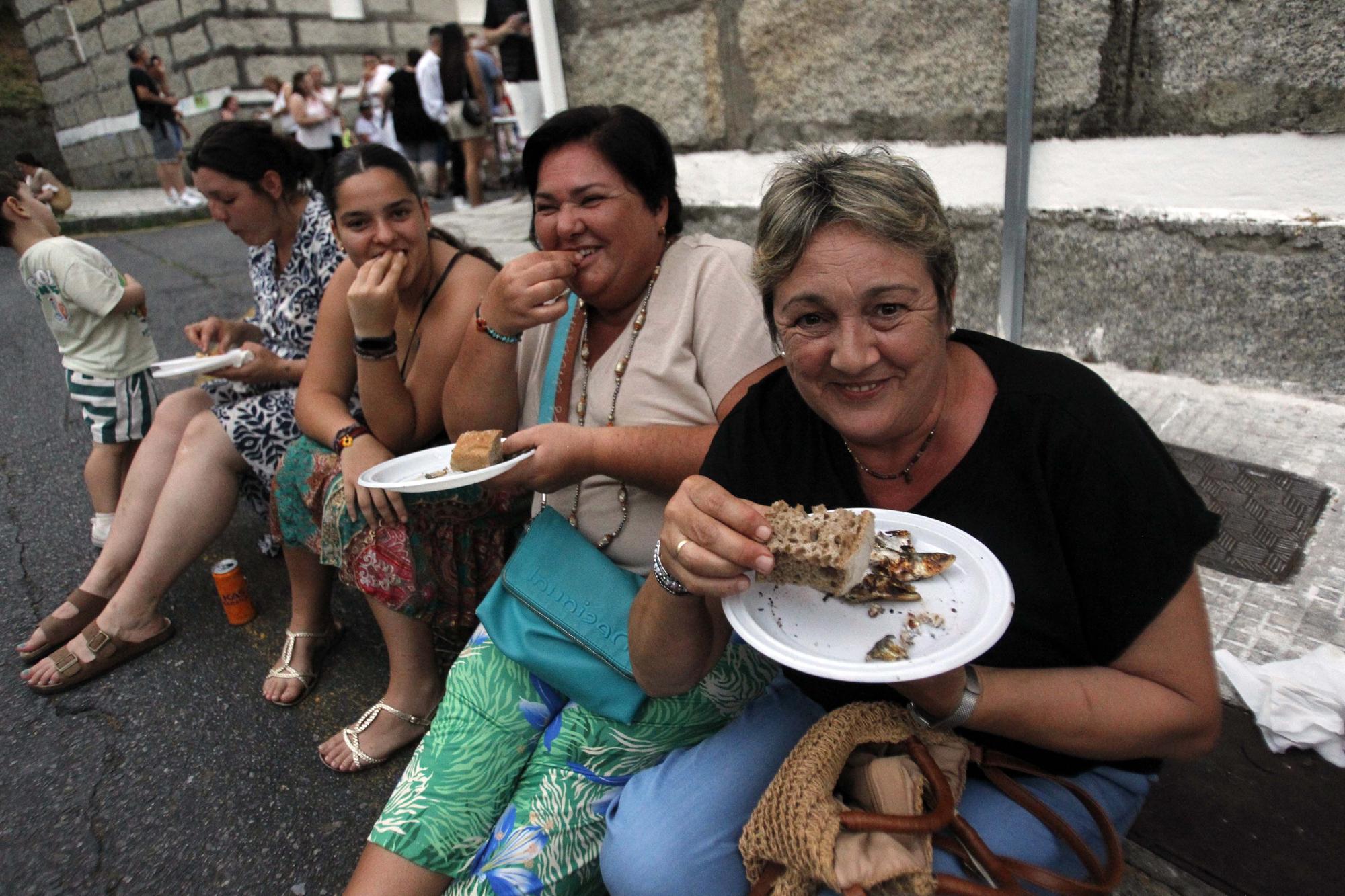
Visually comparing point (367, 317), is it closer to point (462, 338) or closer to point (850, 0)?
point (462, 338)

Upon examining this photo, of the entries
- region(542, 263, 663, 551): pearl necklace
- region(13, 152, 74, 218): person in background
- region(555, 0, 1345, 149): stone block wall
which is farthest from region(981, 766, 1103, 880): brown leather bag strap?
region(13, 152, 74, 218): person in background

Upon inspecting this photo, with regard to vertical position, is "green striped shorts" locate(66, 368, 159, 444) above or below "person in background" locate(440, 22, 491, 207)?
below

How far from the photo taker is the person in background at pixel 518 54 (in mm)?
7934

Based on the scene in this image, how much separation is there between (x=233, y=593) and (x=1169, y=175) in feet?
12.7

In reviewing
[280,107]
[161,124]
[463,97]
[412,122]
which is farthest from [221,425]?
[161,124]

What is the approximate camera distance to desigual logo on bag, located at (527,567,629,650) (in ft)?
6.06

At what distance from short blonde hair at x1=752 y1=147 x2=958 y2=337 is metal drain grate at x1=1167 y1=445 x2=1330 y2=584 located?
1.58 metres

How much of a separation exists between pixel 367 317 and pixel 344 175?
1.77 ft

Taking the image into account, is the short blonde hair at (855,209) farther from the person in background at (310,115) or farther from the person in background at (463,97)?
the person in background at (310,115)

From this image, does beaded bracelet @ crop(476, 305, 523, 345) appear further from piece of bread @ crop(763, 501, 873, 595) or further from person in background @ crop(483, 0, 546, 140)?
person in background @ crop(483, 0, 546, 140)

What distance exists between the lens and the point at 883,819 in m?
1.26

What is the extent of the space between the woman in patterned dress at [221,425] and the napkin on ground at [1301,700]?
3025 mm

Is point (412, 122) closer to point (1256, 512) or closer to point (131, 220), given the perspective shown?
point (131, 220)

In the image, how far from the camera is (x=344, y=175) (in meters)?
2.57
